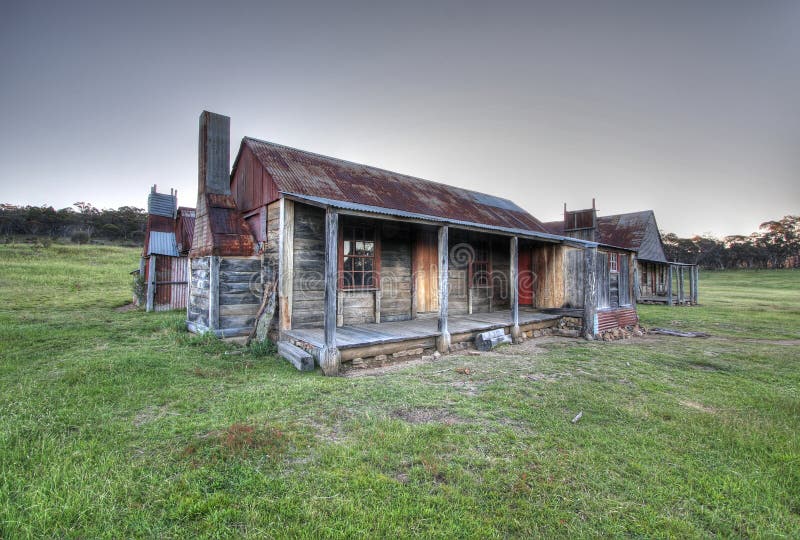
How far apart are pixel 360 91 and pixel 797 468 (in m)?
18.7

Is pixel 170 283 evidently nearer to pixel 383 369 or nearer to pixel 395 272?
pixel 395 272

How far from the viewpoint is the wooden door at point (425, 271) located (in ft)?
31.3

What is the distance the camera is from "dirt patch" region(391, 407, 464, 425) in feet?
12.8

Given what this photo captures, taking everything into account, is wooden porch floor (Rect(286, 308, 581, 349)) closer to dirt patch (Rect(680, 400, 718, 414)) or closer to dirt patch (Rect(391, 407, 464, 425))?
dirt patch (Rect(391, 407, 464, 425))

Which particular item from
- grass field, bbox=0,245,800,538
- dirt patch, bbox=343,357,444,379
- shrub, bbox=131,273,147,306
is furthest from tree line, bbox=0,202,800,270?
dirt patch, bbox=343,357,444,379

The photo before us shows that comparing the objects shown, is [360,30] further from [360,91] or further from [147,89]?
[147,89]

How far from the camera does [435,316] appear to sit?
9906 mm

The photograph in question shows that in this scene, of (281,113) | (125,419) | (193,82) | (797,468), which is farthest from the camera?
(281,113)

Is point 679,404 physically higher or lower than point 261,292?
lower

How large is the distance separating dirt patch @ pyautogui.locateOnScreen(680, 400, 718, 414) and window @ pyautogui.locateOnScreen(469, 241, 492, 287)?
695cm

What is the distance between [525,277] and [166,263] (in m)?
15.4

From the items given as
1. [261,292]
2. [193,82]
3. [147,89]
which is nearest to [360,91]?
[193,82]

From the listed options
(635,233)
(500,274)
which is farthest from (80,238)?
(635,233)

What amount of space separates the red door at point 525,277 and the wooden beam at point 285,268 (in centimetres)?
905
